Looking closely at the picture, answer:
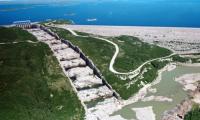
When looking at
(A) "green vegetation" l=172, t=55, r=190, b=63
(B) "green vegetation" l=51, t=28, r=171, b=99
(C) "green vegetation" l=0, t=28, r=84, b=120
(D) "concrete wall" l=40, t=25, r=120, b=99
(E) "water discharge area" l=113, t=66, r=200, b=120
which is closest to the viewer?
(C) "green vegetation" l=0, t=28, r=84, b=120

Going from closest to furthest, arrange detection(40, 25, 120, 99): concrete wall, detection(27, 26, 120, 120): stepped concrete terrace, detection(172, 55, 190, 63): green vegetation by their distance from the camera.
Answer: detection(27, 26, 120, 120): stepped concrete terrace < detection(40, 25, 120, 99): concrete wall < detection(172, 55, 190, 63): green vegetation

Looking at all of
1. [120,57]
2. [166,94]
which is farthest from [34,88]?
[120,57]

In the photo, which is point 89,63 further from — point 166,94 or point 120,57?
point 166,94

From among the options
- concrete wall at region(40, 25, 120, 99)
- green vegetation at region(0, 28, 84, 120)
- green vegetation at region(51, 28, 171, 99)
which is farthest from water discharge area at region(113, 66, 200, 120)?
green vegetation at region(0, 28, 84, 120)

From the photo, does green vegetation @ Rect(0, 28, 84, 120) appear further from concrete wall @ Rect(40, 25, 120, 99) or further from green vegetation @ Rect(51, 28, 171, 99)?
green vegetation @ Rect(51, 28, 171, 99)

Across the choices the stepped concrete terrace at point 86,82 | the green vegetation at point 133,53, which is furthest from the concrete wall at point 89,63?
the green vegetation at point 133,53

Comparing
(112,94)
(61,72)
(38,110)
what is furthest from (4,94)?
(112,94)

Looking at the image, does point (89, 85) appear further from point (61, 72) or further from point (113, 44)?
point (113, 44)
